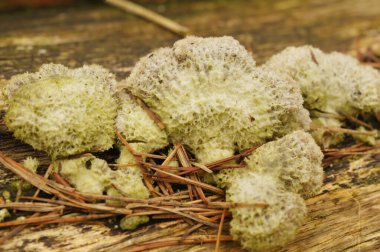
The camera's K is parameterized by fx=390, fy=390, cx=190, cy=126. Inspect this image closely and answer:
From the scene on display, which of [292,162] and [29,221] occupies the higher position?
[292,162]

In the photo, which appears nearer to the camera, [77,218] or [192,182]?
[77,218]

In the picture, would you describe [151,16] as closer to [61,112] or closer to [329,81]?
[329,81]

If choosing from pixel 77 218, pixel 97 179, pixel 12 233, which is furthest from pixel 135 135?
pixel 12 233

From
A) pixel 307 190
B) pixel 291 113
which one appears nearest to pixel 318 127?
pixel 291 113

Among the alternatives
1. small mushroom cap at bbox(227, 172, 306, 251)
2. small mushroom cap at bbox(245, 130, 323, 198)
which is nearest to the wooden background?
small mushroom cap at bbox(227, 172, 306, 251)

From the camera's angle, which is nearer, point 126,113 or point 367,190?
point 126,113

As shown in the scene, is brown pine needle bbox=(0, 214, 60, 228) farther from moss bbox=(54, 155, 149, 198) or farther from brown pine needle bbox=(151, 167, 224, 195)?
brown pine needle bbox=(151, 167, 224, 195)

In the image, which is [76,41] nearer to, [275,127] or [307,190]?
[275,127]
